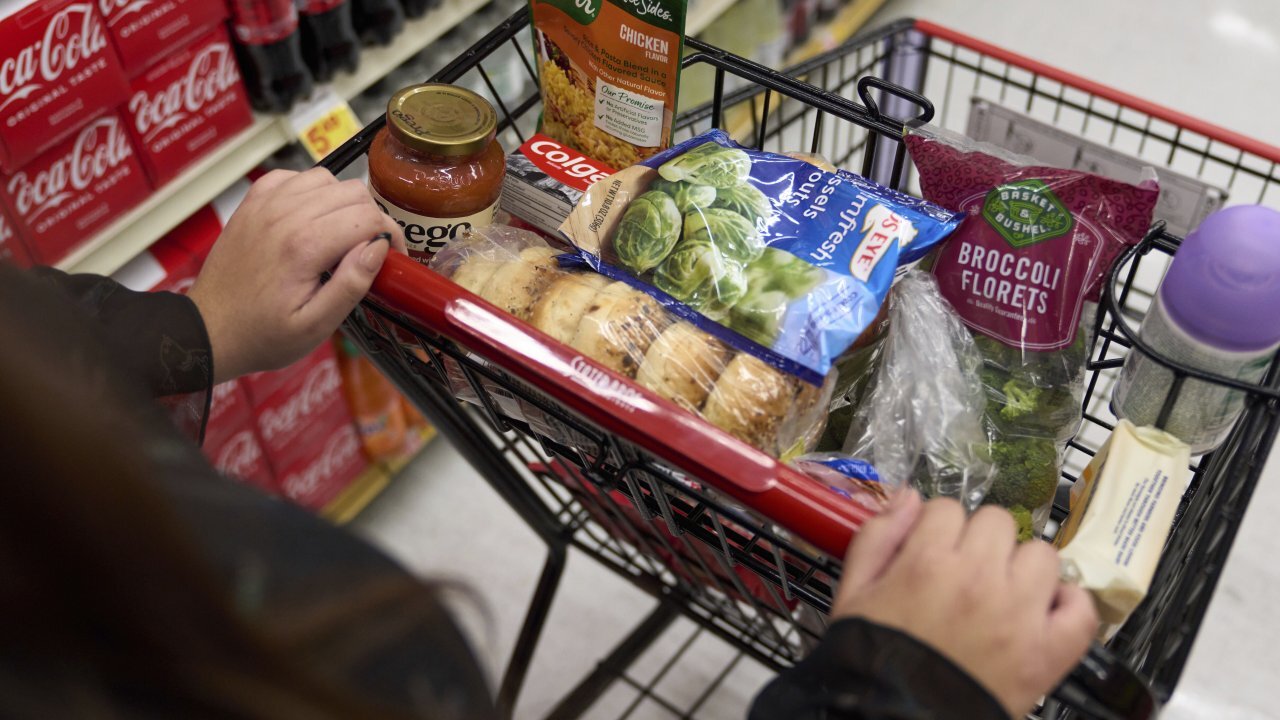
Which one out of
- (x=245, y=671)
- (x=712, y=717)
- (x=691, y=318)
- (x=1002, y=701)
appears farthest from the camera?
(x=712, y=717)

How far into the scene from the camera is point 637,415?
0.71m

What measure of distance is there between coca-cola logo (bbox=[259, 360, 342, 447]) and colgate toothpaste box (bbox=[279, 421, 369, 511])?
7cm

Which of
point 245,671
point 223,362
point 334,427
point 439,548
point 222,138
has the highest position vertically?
point 245,671

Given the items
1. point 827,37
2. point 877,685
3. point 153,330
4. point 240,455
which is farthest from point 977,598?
point 827,37

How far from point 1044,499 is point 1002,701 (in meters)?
0.26

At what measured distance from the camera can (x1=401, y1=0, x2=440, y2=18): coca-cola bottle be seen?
1649 millimetres

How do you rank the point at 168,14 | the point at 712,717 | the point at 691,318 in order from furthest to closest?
the point at 712,717
the point at 168,14
the point at 691,318

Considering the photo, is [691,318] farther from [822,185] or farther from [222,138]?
[222,138]

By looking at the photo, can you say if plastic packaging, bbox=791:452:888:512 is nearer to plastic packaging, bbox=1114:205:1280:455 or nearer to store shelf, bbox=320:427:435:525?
plastic packaging, bbox=1114:205:1280:455

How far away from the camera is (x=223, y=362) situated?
0.88 m

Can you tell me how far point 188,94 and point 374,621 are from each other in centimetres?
105

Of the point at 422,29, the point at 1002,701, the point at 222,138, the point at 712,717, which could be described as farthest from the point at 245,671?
the point at 422,29

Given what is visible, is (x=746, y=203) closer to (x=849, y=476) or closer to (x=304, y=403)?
(x=849, y=476)

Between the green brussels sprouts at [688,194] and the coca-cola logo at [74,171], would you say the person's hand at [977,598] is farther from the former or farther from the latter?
the coca-cola logo at [74,171]
